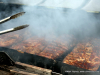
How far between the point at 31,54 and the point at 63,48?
2.20ft

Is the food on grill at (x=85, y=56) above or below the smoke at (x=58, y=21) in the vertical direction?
below

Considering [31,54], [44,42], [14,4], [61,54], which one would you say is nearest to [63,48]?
[61,54]

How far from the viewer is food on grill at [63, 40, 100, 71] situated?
1.93m

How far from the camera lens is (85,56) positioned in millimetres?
2154

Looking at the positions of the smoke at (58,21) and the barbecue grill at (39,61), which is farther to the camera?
the smoke at (58,21)

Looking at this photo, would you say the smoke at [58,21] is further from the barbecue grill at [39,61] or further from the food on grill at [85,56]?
the barbecue grill at [39,61]

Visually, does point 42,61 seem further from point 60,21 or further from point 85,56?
point 60,21

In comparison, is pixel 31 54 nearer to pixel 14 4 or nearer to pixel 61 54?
pixel 61 54

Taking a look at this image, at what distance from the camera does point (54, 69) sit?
211 cm

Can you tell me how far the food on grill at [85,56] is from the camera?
1.93 m

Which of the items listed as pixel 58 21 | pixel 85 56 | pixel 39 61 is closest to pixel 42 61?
pixel 39 61

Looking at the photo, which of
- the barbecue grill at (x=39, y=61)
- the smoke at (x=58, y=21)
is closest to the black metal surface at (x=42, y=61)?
the barbecue grill at (x=39, y=61)

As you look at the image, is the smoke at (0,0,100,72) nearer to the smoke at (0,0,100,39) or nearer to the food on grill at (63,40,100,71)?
the smoke at (0,0,100,39)

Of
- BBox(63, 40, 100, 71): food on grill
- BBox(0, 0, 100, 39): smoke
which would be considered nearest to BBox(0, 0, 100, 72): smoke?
BBox(0, 0, 100, 39): smoke
